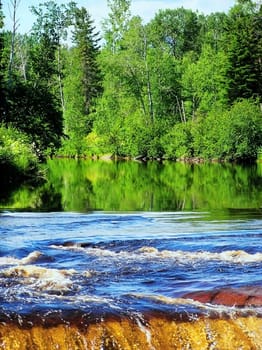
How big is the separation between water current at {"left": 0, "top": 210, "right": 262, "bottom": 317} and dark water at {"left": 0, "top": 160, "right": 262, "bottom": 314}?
0.06 ft

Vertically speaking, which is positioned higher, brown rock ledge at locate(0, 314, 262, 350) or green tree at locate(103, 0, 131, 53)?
green tree at locate(103, 0, 131, 53)

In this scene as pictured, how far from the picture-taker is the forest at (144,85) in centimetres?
6181

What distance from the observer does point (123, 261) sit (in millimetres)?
12703

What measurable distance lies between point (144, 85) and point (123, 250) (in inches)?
2540

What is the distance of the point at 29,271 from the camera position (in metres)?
11.3

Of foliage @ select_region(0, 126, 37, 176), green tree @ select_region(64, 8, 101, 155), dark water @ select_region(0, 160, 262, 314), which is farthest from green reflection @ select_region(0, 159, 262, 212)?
green tree @ select_region(64, 8, 101, 155)

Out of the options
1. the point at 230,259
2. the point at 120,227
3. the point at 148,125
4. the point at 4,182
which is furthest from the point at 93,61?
the point at 230,259

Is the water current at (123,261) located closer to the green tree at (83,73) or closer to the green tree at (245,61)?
the green tree at (245,61)

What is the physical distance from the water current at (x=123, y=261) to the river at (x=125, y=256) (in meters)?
0.02

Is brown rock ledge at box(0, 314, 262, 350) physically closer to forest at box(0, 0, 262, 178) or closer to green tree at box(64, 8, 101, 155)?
forest at box(0, 0, 262, 178)

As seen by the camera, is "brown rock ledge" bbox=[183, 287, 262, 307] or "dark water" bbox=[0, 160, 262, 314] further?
"dark water" bbox=[0, 160, 262, 314]

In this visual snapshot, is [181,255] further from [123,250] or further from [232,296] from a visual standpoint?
[232,296]

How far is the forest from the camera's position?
61.8 metres

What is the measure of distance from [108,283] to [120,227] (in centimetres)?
770
